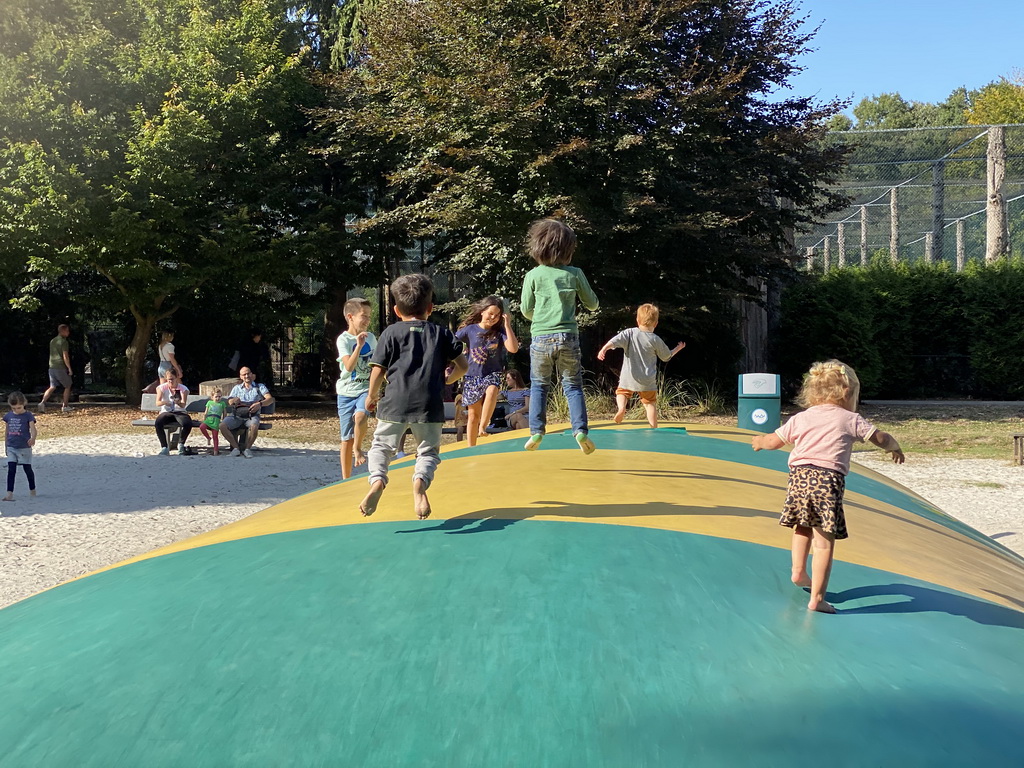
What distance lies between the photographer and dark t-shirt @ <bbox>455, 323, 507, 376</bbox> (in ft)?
23.2

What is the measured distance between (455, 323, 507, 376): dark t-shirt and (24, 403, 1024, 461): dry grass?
6251 mm

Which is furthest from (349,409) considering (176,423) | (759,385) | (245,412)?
(176,423)

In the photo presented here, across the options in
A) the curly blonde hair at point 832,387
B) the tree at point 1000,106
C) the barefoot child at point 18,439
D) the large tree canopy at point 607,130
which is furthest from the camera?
the tree at point 1000,106

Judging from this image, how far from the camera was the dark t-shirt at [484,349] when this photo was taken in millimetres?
7059

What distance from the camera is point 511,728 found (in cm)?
203

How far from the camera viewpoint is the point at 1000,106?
44.1 metres

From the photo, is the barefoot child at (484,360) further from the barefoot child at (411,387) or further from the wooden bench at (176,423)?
the wooden bench at (176,423)

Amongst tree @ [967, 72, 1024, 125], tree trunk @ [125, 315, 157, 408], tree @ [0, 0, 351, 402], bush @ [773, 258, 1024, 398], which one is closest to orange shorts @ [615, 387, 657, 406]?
tree @ [0, 0, 351, 402]

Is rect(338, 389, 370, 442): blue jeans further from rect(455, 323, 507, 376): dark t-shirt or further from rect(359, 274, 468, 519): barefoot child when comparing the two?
rect(359, 274, 468, 519): barefoot child

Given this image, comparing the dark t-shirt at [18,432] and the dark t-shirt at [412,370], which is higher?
the dark t-shirt at [412,370]

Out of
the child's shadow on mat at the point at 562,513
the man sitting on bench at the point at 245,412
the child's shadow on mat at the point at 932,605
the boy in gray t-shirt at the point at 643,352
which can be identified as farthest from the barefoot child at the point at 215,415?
the child's shadow on mat at the point at 932,605

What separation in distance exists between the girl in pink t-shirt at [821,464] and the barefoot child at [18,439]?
28.7 feet

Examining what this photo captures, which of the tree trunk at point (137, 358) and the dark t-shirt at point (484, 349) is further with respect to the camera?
the tree trunk at point (137, 358)

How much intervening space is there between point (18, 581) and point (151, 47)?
1588 cm
